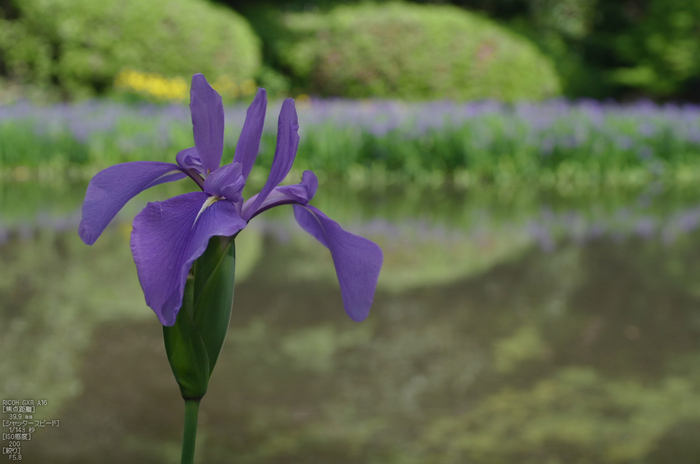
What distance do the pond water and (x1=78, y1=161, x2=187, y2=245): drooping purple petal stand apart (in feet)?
2.98

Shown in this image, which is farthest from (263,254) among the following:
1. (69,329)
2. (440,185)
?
(440,185)

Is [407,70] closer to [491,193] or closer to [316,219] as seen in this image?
[491,193]

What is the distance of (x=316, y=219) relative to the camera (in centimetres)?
62

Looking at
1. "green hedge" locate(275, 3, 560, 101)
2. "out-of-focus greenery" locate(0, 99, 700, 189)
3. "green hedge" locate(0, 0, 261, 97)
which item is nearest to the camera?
"out-of-focus greenery" locate(0, 99, 700, 189)

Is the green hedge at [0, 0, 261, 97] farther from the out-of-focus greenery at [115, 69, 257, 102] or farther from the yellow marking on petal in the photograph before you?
the yellow marking on petal

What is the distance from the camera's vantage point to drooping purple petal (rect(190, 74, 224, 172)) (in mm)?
554

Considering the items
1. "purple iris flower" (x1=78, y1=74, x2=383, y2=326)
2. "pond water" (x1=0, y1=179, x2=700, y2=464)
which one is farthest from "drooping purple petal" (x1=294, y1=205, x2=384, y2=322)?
"pond water" (x1=0, y1=179, x2=700, y2=464)

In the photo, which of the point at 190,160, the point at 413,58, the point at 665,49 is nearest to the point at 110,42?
the point at 413,58

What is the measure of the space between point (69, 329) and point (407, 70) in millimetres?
9702

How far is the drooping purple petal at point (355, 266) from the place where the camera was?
1.86ft

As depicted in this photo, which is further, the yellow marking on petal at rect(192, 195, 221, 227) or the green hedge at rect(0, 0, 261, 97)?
the green hedge at rect(0, 0, 261, 97)

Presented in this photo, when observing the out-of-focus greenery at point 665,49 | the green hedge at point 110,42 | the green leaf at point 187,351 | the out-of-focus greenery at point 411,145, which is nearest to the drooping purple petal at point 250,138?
the green leaf at point 187,351

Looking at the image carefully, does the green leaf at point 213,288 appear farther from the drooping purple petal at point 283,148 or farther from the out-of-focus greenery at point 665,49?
the out-of-focus greenery at point 665,49

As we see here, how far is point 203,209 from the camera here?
19.9 inches
